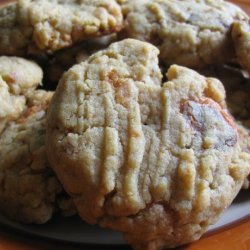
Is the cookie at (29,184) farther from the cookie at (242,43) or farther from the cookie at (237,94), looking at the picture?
the cookie at (242,43)

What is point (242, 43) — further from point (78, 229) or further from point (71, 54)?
point (78, 229)

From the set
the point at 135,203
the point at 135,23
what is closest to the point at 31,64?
the point at 135,23

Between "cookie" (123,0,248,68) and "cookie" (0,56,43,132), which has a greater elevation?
"cookie" (123,0,248,68)

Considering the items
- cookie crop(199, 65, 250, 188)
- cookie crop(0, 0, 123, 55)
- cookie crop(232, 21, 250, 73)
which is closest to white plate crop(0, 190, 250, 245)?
cookie crop(199, 65, 250, 188)

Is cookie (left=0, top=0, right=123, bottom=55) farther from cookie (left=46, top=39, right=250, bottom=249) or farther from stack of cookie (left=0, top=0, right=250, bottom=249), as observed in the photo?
cookie (left=46, top=39, right=250, bottom=249)

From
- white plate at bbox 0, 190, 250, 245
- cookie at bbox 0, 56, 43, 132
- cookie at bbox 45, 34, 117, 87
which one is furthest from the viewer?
cookie at bbox 45, 34, 117, 87

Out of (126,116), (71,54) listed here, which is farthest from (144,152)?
(71,54)

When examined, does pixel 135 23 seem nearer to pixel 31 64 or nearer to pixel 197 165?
pixel 31 64
